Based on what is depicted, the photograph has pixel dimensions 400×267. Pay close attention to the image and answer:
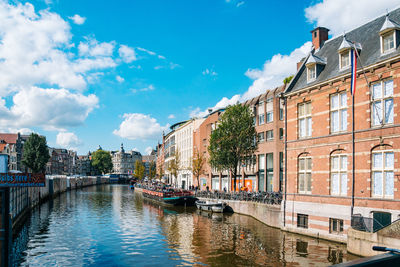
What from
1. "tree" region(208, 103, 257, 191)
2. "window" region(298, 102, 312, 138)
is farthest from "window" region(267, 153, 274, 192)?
"window" region(298, 102, 312, 138)

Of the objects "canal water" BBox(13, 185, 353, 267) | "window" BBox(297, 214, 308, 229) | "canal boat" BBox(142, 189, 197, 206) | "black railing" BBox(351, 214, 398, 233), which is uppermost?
"black railing" BBox(351, 214, 398, 233)

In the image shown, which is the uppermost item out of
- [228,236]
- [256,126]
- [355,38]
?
[355,38]

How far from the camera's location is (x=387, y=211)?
21.2 meters

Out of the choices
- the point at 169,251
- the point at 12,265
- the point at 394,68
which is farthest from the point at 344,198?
the point at 12,265

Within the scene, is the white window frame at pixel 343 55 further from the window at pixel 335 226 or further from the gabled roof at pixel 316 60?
the window at pixel 335 226

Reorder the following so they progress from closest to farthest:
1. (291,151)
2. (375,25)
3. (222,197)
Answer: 1. (375,25)
2. (291,151)
3. (222,197)

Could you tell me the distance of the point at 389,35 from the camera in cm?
2266

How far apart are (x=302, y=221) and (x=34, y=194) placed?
45.4 meters

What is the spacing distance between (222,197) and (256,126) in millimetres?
12245

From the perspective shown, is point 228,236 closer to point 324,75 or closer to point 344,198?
point 344,198

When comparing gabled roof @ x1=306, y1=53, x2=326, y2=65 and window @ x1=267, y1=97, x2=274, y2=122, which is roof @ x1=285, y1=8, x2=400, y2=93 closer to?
gabled roof @ x1=306, y1=53, x2=326, y2=65

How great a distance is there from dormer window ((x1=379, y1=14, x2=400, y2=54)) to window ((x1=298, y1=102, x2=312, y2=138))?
7405 mm

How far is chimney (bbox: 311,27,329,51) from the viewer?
108 feet

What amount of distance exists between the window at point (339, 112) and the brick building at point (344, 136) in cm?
7
